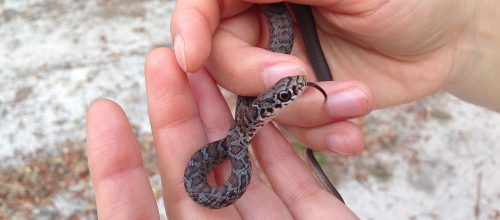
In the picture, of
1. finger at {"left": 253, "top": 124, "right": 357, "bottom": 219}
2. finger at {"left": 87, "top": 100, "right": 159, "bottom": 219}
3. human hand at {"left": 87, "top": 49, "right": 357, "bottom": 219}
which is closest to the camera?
finger at {"left": 87, "top": 100, "right": 159, "bottom": 219}

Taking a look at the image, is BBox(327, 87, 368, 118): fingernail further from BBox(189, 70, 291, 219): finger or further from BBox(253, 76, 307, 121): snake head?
BBox(189, 70, 291, 219): finger

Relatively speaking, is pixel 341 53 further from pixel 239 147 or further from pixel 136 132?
pixel 136 132

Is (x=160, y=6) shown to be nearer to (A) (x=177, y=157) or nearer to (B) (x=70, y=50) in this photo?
(B) (x=70, y=50)

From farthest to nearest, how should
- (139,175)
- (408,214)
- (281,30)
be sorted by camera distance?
(408,214) → (281,30) → (139,175)

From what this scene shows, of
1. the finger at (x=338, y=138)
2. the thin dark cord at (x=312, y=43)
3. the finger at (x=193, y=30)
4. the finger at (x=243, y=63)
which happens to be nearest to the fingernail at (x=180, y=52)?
the finger at (x=193, y=30)

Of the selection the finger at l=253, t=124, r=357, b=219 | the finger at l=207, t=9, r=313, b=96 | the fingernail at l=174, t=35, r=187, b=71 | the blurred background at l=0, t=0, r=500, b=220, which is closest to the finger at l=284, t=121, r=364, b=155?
the finger at l=253, t=124, r=357, b=219

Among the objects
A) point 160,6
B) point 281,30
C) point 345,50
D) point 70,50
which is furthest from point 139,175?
point 160,6

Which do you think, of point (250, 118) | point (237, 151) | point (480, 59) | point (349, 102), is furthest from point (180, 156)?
point (480, 59)

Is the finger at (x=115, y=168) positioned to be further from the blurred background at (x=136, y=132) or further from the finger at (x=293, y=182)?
the blurred background at (x=136, y=132)
